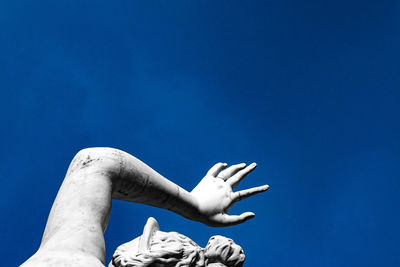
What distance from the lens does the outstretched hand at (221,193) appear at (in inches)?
268

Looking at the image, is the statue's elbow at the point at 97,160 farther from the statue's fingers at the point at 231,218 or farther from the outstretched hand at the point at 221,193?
the statue's fingers at the point at 231,218

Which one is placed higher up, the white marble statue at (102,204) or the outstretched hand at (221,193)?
the outstretched hand at (221,193)

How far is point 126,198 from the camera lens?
18.4 ft

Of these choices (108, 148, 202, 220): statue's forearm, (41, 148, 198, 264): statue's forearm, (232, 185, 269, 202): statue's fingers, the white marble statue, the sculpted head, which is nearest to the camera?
the white marble statue

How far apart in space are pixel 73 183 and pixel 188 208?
2.24 meters

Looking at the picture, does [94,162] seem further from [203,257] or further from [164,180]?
[203,257]

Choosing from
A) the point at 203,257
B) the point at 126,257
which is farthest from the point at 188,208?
the point at 126,257

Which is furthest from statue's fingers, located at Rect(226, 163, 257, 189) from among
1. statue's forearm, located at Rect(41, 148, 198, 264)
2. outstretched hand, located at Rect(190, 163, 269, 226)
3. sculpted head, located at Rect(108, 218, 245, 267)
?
sculpted head, located at Rect(108, 218, 245, 267)

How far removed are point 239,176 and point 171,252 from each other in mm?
3728

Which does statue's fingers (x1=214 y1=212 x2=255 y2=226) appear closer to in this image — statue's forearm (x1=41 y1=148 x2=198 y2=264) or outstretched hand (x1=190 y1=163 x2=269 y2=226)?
outstretched hand (x1=190 y1=163 x2=269 y2=226)

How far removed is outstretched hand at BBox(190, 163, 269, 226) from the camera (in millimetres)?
6801

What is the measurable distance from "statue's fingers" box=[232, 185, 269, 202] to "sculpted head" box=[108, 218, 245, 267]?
7.52ft

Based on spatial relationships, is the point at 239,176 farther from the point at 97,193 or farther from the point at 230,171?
the point at 97,193

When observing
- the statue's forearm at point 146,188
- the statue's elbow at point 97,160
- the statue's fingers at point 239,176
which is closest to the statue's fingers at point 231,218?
the statue's forearm at point 146,188
